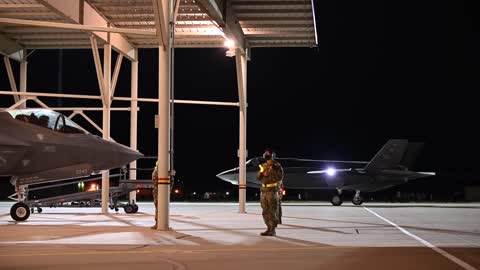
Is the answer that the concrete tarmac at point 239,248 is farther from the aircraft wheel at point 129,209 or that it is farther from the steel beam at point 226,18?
the aircraft wheel at point 129,209

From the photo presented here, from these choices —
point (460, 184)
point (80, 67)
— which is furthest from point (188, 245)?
point (460, 184)

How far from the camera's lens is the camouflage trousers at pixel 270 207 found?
12586 millimetres

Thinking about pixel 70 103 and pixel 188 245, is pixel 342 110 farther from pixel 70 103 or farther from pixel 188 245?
pixel 188 245

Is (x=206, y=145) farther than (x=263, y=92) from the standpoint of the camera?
Yes

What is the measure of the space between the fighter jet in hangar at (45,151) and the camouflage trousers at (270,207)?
5.85 m

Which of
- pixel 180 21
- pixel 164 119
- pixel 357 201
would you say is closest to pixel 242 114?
pixel 180 21

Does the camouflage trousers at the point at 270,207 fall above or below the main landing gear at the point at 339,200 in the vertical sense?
above

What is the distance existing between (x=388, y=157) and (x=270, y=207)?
885 inches

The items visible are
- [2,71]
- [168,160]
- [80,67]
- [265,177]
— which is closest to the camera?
[265,177]

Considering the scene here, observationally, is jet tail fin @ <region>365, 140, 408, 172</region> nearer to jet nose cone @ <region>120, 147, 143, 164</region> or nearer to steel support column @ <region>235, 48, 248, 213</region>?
steel support column @ <region>235, 48, 248, 213</region>

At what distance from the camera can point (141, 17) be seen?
870 inches

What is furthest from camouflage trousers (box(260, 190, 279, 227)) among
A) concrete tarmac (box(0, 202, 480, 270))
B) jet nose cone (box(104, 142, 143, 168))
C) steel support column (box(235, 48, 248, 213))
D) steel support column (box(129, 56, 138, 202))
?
steel support column (box(129, 56, 138, 202))

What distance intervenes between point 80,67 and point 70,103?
8463mm

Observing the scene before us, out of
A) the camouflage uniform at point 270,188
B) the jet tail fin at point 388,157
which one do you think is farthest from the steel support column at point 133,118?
the jet tail fin at point 388,157
